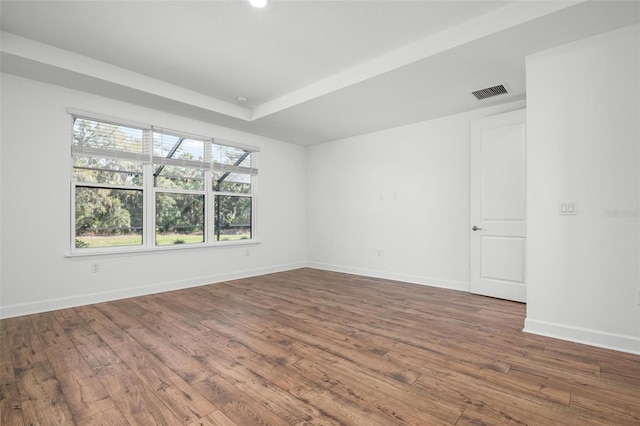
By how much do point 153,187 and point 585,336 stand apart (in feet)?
16.9

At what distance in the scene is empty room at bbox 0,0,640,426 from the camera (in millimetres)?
A: 1959

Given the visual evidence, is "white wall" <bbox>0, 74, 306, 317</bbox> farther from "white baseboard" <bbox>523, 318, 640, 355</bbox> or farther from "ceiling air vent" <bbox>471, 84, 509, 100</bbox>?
"white baseboard" <bbox>523, 318, 640, 355</bbox>

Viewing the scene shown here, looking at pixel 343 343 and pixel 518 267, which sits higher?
pixel 518 267

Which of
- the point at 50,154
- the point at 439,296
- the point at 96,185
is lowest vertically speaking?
the point at 439,296

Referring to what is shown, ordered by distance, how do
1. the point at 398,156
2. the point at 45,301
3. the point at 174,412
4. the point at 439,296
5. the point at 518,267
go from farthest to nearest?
the point at 398,156
the point at 439,296
the point at 518,267
the point at 45,301
the point at 174,412

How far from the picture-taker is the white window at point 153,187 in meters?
3.88

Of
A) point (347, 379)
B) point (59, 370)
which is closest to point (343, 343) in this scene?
point (347, 379)

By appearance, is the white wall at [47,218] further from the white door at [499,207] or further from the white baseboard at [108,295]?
the white door at [499,207]

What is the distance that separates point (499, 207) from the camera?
4.04 metres

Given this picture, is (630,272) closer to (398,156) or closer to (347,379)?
(347,379)

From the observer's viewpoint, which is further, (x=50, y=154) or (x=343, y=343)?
(x=50, y=154)

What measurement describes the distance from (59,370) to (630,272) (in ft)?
14.2

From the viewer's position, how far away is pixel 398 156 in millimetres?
5270

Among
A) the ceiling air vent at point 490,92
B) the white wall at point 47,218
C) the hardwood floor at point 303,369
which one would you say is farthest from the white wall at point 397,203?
the white wall at point 47,218
